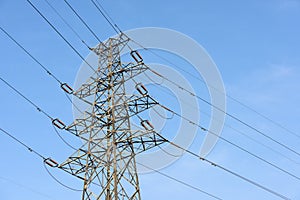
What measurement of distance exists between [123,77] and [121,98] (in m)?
1.58

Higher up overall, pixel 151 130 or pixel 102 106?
pixel 102 106

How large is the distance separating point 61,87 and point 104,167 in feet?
17.3

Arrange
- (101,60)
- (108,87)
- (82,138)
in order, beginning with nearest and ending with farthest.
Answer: (82,138), (108,87), (101,60)

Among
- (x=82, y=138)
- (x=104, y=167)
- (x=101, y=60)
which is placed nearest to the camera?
(x=104, y=167)

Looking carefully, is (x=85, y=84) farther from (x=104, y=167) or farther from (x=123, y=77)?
(x=104, y=167)

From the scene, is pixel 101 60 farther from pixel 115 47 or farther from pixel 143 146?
pixel 143 146

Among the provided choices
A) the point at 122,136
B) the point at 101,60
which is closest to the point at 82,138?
the point at 122,136

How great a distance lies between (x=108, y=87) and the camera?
65.6ft

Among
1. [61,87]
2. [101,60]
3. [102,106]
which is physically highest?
[101,60]

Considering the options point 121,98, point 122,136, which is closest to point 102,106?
point 121,98

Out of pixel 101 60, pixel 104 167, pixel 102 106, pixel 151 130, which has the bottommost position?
pixel 104 167

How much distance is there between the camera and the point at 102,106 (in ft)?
63.9

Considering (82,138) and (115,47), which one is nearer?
(82,138)

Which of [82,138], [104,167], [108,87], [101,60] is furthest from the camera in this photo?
[101,60]
